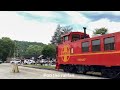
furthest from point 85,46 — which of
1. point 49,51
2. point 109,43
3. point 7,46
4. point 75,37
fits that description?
point 7,46

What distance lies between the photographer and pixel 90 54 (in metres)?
22.9

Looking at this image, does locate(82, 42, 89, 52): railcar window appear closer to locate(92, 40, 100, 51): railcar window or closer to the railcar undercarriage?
locate(92, 40, 100, 51): railcar window

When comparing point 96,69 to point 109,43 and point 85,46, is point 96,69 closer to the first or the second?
point 85,46

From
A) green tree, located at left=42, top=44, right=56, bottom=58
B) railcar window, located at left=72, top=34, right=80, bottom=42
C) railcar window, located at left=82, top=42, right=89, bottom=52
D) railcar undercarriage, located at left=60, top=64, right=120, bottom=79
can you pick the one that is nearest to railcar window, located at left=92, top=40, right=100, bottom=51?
railcar window, located at left=82, top=42, right=89, bottom=52

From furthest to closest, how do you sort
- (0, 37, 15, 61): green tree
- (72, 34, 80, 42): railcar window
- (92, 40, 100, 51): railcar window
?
(0, 37, 15, 61): green tree
(72, 34, 80, 42): railcar window
(92, 40, 100, 51): railcar window

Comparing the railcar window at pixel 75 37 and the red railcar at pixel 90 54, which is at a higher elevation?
the railcar window at pixel 75 37

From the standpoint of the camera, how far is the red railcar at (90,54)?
1948cm

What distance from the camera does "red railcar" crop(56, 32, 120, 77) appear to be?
767 inches

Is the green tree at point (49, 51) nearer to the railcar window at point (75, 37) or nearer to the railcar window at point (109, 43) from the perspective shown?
the railcar window at point (75, 37)

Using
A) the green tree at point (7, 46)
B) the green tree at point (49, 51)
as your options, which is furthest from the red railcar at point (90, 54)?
the green tree at point (7, 46)

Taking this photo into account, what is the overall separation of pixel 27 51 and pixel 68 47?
430 ft
